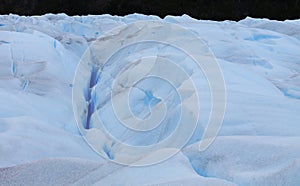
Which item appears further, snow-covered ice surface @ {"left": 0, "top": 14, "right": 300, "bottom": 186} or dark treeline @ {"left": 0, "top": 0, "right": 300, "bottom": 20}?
dark treeline @ {"left": 0, "top": 0, "right": 300, "bottom": 20}

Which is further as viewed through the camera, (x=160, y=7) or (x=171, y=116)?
(x=160, y=7)

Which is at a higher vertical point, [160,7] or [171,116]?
[171,116]

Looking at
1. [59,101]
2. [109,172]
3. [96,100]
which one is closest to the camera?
[109,172]

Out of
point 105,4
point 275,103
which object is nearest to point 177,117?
point 275,103

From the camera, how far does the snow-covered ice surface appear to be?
111 centimetres

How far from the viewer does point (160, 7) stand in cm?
757

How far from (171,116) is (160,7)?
6.19 m

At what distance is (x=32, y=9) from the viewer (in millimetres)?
7629

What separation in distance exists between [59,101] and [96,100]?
11.1 inches

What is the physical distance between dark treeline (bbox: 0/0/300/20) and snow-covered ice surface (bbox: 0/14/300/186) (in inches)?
172

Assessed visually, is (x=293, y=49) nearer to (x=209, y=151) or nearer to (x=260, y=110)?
(x=260, y=110)

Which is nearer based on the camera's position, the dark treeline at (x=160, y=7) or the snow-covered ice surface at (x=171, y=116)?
the snow-covered ice surface at (x=171, y=116)

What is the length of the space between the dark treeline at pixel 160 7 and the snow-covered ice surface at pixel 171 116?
4.38 m

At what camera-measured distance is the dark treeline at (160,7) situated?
24.8 feet
